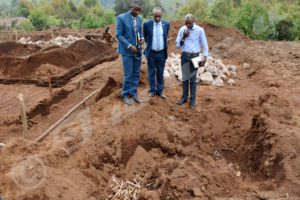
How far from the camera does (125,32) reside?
235 inches

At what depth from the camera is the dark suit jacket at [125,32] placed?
5.86 m

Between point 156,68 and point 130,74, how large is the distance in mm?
672

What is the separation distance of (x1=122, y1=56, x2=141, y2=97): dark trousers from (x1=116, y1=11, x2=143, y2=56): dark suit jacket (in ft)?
0.46

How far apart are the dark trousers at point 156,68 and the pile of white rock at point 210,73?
1.92 meters

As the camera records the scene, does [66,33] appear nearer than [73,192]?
No

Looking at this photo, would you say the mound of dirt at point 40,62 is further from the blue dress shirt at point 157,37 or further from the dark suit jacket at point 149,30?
the blue dress shirt at point 157,37

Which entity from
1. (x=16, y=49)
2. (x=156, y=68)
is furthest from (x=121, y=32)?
(x=16, y=49)

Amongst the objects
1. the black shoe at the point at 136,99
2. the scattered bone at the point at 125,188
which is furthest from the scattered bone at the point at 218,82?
the scattered bone at the point at 125,188

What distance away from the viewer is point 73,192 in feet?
13.2

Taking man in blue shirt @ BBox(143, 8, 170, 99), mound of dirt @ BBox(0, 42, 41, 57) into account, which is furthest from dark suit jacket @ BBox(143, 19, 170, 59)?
mound of dirt @ BBox(0, 42, 41, 57)

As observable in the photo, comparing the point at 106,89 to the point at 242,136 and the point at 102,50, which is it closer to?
the point at 242,136

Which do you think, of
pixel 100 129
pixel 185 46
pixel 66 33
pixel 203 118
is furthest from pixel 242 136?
pixel 66 33

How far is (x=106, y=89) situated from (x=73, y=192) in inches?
145

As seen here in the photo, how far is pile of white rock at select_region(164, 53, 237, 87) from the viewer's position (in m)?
8.64
